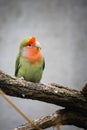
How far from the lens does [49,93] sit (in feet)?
4.98

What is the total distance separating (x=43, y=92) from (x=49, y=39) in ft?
4.37

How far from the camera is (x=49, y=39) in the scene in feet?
9.21

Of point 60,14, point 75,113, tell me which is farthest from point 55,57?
point 75,113

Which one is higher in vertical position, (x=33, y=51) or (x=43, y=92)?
(x=33, y=51)

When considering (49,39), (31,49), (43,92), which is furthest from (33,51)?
(49,39)

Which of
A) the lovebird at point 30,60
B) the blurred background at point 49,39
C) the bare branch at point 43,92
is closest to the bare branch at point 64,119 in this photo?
the bare branch at point 43,92

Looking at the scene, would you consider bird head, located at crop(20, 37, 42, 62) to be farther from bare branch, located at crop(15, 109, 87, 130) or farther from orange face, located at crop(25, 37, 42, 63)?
bare branch, located at crop(15, 109, 87, 130)

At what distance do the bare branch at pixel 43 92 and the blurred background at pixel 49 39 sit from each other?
46.3 inches

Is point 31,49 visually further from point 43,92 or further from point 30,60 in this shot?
point 43,92

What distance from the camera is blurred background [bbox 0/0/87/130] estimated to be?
9.03 feet

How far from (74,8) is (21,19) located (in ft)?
1.35

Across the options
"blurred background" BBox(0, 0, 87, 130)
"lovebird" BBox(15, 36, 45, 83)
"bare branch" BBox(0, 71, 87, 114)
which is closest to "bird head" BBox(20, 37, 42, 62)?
"lovebird" BBox(15, 36, 45, 83)

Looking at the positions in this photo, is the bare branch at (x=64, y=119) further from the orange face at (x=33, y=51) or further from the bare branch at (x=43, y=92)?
the orange face at (x=33, y=51)

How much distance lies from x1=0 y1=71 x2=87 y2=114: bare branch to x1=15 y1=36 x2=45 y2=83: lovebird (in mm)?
284
